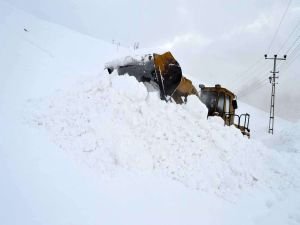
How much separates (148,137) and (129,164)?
1.04 metres

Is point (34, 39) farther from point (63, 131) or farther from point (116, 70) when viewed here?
point (63, 131)

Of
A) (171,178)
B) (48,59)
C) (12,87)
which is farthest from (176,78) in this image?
(48,59)

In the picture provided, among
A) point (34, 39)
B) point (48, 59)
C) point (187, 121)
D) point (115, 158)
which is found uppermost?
point (34, 39)

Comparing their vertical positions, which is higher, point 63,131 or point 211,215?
point 63,131

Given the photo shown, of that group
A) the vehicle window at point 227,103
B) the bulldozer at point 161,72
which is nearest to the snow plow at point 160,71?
the bulldozer at point 161,72

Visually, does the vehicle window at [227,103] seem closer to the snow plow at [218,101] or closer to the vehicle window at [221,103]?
the snow plow at [218,101]

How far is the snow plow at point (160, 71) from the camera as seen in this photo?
8.48m

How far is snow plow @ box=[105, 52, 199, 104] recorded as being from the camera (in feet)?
27.8

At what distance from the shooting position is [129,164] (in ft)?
20.4

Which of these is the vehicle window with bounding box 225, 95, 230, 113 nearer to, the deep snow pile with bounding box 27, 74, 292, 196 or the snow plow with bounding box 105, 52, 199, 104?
the deep snow pile with bounding box 27, 74, 292, 196

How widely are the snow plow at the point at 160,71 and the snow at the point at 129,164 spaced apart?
387mm

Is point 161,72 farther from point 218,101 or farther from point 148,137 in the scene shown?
point 218,101

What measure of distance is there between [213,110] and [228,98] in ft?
2.79

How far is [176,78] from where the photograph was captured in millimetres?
8820
